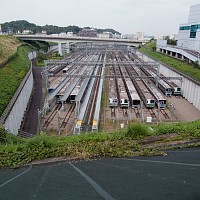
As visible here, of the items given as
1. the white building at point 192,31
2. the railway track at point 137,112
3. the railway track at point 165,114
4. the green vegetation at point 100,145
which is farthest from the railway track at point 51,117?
the white building at point 192,31

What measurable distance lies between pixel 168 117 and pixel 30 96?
12.5m

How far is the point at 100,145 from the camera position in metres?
5.56

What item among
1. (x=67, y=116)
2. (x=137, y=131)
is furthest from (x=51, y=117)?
(x=137, y=131)

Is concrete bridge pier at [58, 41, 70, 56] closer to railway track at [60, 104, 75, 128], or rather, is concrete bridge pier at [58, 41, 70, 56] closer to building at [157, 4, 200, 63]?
building at [157, 4, 200, 63]

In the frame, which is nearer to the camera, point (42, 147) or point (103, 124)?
point (42, 147)

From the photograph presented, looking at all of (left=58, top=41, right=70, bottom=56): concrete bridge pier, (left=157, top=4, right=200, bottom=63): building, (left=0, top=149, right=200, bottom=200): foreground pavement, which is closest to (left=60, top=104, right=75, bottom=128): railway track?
(left=0, top=149, right=200, bottom=200): foreground pavement

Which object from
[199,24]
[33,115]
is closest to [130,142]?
[33,115]

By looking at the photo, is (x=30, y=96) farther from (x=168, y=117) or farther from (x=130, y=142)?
(x=130, y=142)

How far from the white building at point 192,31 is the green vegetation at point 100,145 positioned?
3383 cm

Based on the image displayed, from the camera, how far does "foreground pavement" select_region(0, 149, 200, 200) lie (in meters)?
3.67

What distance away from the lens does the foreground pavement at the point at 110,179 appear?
3.67 m

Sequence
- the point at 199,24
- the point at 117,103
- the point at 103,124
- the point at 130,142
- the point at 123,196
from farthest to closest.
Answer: the point at 199,24, the point at 117,103, the point at 103,124, the point at 130,142, the point at 123,196

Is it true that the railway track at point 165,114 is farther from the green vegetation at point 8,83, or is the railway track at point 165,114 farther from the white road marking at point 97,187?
the white road marking at point 97,187

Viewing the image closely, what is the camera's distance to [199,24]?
3556 cm
